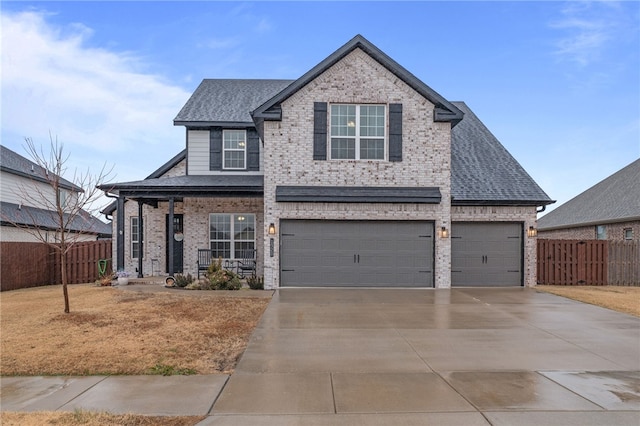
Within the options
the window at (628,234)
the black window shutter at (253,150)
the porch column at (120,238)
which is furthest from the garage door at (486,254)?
the porch column at (120,238)

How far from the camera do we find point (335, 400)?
177 inches

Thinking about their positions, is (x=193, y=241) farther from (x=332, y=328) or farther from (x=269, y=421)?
(x=269, y=421)

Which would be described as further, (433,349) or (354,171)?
(354,171)

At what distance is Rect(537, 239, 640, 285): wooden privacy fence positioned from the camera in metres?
15.4

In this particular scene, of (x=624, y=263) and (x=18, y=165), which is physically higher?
(x=18, y=165)

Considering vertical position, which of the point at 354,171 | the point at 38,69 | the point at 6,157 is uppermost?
the point at 38,69

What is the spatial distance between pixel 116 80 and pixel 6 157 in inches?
298

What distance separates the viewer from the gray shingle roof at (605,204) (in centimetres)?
1950

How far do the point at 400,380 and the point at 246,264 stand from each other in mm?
11382

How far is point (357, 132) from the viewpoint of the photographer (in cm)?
1341

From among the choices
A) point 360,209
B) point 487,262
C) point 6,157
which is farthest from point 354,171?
point 6,157

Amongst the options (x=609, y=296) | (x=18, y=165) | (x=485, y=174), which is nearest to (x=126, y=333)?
(x=485, y=174)

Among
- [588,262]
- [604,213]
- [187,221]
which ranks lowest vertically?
[588,262]

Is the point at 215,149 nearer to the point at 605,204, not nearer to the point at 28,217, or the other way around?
the point at 28,217
